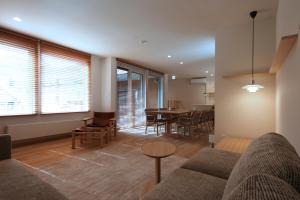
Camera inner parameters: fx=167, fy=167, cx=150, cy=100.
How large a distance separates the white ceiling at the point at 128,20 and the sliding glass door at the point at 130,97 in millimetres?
1987

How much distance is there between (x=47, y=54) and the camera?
4305 mm

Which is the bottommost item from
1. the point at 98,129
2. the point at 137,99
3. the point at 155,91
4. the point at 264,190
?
the point at 98,129

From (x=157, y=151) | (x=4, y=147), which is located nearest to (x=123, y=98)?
(x=157, y=151)

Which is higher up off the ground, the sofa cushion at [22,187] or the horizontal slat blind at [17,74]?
the horizontal slat blind at [17,74]

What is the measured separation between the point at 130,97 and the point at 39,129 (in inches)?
133

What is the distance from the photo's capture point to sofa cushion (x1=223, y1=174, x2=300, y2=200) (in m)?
0.50

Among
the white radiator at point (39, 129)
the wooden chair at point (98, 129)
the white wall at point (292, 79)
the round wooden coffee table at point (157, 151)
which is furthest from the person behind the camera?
the wooden chair at point (98, 129)

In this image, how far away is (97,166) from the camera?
9.14 feet

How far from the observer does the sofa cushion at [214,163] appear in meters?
1.53

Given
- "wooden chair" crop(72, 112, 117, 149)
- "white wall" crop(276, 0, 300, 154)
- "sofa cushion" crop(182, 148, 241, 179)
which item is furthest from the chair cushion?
"white wall" crop(276, 0, 300, 154)

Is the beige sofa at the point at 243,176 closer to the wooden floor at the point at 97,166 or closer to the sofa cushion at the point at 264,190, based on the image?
the sofa cushion at the point at 264,190

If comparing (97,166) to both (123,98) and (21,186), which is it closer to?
(21,186)

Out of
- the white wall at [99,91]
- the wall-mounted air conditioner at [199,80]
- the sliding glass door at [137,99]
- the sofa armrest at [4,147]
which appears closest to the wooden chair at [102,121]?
the white wall at [99,91]

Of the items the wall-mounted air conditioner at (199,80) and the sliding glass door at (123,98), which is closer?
the sliding glass door at (123,98)
